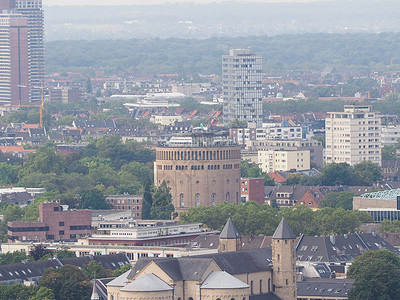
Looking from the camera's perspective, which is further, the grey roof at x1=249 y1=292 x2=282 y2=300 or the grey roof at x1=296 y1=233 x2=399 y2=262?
the grey roof at x1=296 y1=233 x2=399 y2=262

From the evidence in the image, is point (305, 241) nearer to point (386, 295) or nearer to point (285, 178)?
point (386, 295)

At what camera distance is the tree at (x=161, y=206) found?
128 metres

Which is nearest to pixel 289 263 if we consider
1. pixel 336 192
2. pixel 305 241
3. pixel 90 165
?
pixel 305 241

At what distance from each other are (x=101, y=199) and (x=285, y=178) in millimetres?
34420

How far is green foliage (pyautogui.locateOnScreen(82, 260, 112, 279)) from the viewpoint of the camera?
93062 mm

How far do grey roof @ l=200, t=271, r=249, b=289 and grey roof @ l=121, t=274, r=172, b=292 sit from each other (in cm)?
172

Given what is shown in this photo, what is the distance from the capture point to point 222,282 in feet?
270

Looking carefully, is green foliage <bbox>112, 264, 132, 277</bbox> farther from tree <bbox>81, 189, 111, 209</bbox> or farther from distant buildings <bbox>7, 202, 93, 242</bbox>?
tree <bbox>81, 189, 111, 209</bbox>

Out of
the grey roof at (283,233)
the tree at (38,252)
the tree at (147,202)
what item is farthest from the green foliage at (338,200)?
the grey roof at (283,233)

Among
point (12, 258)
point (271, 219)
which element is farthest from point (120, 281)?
point (271, 219)

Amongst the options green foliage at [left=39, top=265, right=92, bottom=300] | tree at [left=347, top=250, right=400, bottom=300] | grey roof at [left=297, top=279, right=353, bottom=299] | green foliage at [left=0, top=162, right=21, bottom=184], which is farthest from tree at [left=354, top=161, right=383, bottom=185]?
green foliage at [left=39, top=265, right=92, bottom=300]

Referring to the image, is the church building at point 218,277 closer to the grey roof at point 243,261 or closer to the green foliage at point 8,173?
the grey roof at point 243,261

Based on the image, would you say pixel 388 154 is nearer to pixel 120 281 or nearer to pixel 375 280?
pixel 375 280

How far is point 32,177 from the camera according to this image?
158m
